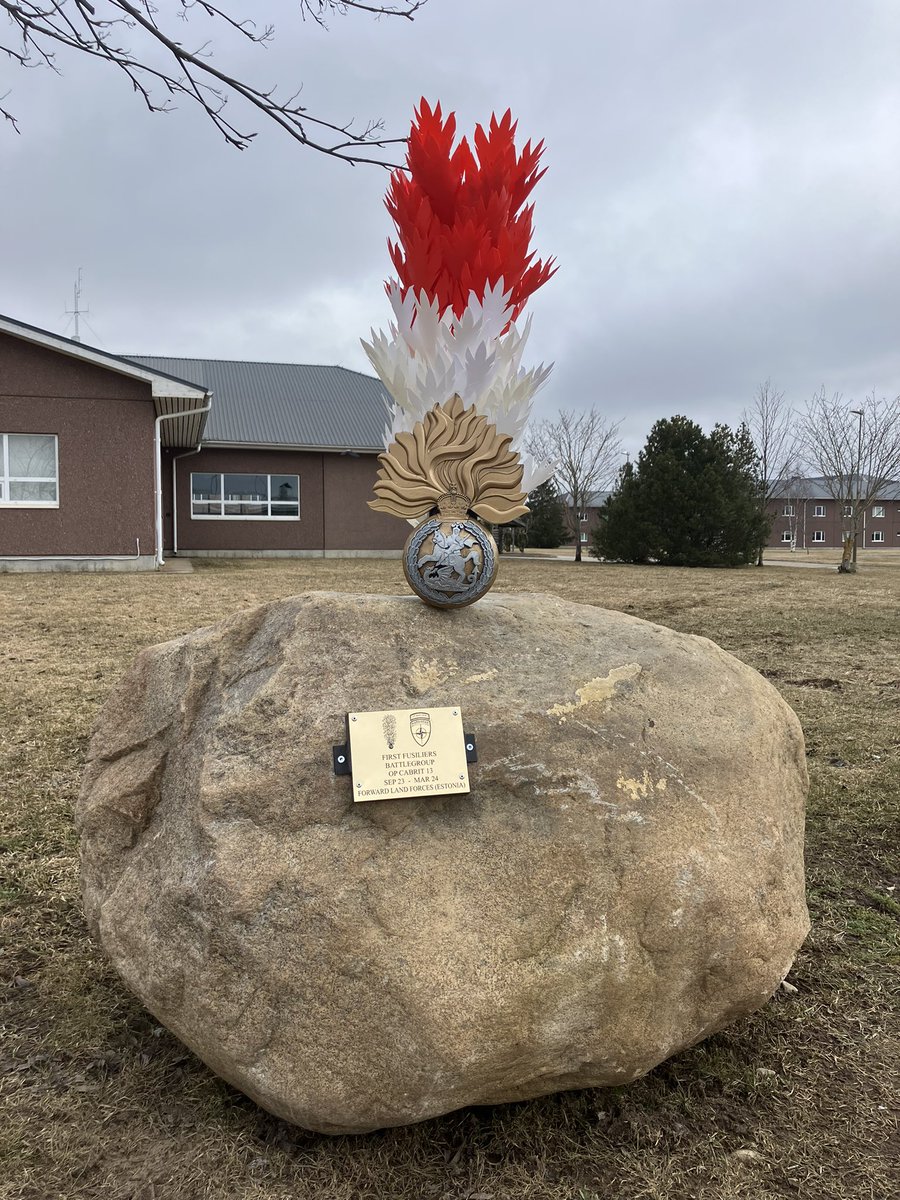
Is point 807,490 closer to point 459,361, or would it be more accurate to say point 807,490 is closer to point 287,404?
point 287,404

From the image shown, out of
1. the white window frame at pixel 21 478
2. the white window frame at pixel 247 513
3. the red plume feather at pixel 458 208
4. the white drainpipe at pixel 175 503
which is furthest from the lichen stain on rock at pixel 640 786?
the white window frame at pixel 247 513

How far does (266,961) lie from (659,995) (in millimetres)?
1064

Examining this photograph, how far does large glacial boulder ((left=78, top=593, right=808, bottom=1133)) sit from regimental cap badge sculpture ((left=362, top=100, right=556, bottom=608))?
0.50 metres

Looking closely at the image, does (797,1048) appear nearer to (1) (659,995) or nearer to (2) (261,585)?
(1) (659,995)

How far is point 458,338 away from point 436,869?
5.93ft

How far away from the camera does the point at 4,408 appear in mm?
14211

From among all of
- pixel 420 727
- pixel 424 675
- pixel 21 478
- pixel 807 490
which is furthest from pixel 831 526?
pixel 420 727

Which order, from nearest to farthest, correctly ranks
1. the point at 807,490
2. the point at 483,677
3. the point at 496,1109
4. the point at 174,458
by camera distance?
the point at 496,1109 < the point at 483,677 < the point at 174,458 < the point at 807,490

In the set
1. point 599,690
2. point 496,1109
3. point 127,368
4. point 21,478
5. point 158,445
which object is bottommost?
point 496,1109

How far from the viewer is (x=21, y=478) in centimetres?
1465

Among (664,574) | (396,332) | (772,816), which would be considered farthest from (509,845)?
(664,574)

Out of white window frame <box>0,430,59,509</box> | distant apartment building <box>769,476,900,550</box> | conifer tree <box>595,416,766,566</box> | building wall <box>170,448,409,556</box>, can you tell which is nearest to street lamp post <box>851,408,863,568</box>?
conifer tree <box>595,416,766,566</box>

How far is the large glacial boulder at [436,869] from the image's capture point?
205 centimetres

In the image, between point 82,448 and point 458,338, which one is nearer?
point 458,338
